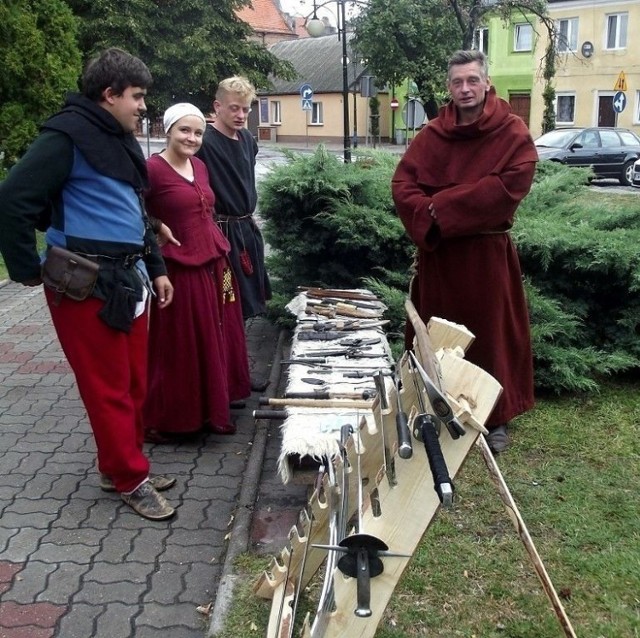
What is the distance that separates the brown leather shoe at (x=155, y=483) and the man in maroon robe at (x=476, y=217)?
1.61m

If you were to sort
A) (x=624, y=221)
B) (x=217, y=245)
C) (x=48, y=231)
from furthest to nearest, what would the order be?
(x=624, y=221) < (x=217, y=245) < (x=48, y=231)

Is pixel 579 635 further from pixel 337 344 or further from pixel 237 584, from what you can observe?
pixel 337 344

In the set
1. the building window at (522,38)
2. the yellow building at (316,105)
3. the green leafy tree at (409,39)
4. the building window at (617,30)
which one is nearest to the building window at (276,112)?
the yellow building at (316,105)

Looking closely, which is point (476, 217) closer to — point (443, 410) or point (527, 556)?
point (527, 556)

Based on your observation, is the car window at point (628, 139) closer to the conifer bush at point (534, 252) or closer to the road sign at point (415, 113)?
the road sign at point (415, 113)

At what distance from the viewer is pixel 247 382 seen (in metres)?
4.85

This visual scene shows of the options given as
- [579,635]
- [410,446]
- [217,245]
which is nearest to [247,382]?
[217,245]

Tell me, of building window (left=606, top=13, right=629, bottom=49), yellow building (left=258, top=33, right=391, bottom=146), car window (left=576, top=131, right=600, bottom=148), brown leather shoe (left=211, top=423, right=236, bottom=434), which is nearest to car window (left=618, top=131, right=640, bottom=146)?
car window (left=576, top=131, right=600, bottom=148)

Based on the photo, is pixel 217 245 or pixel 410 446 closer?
pixel 410 446

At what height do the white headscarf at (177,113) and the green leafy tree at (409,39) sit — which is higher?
the green leafy tree at (409,39)

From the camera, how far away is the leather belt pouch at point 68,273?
10.4 feet

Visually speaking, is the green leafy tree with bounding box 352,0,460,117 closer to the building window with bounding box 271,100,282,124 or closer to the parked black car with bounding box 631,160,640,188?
the parked black car with bounding box 631,160,640,188

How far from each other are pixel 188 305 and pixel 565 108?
35.0 meters

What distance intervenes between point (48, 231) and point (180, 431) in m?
1.52
